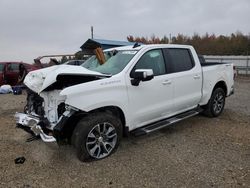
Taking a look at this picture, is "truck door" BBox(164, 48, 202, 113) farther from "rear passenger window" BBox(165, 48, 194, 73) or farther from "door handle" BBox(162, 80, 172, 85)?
"door handle" BBox(162, 80, 172, 85)

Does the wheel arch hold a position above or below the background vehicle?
below

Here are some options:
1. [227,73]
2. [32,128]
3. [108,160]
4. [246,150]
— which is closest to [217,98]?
[227,73]

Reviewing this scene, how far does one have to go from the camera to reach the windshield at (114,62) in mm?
4535

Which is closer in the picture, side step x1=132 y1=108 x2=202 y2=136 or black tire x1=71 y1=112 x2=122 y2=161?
black tire x1=71 y1=112 x2=122 y2=161

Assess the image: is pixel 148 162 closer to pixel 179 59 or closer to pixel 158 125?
pixel 158 125

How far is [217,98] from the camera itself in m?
6.49

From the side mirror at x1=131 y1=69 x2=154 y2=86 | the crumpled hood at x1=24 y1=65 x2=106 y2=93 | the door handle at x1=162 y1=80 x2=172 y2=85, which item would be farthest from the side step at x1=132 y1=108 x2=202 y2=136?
the crumpled hood at x1=24 y1=65 x2=106 y2=93

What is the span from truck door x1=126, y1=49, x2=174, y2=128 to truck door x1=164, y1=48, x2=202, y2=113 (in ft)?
0.67

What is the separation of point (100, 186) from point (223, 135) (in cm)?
295

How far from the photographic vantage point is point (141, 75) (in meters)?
4.16

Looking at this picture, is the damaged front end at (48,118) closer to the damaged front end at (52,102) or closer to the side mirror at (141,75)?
the damaged front end at (52,102)

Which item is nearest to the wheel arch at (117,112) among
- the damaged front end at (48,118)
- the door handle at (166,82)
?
the damaged front end at (48,118)

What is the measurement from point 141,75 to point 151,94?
593 millimetres

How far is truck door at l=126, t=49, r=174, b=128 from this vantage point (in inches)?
174
